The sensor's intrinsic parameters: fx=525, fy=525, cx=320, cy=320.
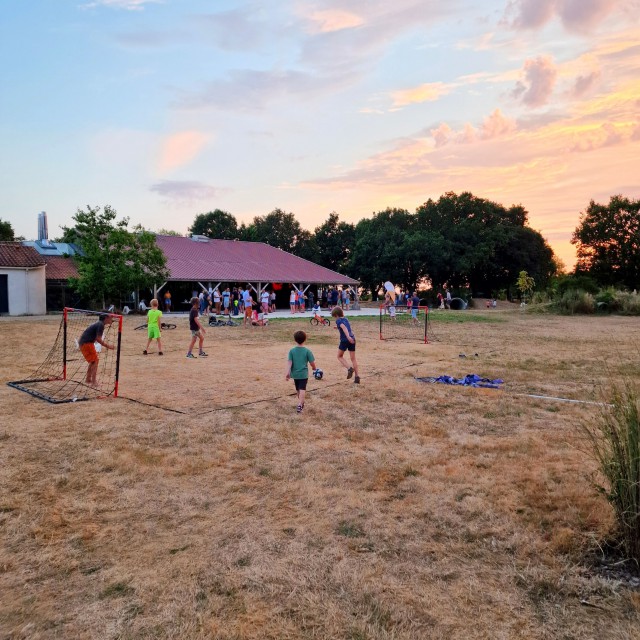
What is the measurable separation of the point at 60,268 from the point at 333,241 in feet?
118

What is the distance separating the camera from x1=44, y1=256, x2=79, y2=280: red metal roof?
119 feet

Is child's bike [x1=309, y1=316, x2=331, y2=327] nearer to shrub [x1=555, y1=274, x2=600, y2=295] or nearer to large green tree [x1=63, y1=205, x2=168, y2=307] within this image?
large green tree [x1=63, y1=205, x2=168, y2=307]

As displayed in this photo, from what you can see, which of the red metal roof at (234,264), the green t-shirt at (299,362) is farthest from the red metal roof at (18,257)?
the green t-shirt at (299,362)

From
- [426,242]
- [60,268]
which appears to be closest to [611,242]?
[426,242]

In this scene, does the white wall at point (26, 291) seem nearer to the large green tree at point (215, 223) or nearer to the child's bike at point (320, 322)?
the child's bike at point (320, 322)

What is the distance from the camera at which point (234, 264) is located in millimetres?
41094

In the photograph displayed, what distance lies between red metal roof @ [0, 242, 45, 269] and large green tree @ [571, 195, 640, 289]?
51839mm

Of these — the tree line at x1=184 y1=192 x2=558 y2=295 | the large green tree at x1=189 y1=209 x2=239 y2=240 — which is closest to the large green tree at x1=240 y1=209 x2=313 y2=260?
the tree line at x1=184 y1=192 x2=558 y2=295

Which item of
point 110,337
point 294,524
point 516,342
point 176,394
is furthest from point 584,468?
point 110,337

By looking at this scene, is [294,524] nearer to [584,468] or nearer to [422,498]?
[422,498]

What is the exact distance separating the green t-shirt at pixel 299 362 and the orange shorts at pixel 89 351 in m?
→ 4.39

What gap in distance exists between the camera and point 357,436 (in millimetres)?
7035

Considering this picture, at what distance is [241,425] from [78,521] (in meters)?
3.17

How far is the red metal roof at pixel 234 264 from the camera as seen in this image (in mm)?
37656
